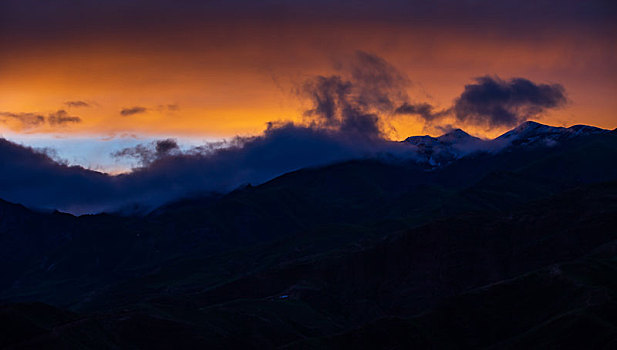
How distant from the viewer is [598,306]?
200 m

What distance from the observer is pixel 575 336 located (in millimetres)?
189750

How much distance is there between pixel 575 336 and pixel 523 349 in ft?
37.5

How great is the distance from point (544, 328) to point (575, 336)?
1045 centimetres

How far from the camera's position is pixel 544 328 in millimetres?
199500

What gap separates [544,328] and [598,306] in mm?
12219

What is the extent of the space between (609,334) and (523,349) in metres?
18.2

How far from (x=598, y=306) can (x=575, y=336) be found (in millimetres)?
13175

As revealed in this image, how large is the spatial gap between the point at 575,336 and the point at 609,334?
22.5 ft

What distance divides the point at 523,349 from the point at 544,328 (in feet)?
24.4

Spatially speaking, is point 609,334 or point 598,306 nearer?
point 609,334

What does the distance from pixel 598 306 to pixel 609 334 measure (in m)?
14.2

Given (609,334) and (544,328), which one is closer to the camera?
(609,334)

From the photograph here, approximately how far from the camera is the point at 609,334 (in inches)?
7318
